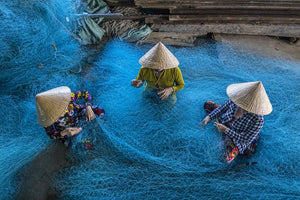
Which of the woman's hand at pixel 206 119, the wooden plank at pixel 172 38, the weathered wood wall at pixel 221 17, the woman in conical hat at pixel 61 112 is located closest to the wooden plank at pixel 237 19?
the weathered wood wall at pixel 221 17

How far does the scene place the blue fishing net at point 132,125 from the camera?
2119 mm

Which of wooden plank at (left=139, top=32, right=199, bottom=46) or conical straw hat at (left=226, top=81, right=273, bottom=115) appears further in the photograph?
wooden plank at (left=139, top=32, right=199, bottom=46)

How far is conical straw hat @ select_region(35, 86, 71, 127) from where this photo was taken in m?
1.94

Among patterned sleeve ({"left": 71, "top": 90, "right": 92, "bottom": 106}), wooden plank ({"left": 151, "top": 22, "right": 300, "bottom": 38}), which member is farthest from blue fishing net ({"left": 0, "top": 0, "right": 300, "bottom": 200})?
wooden plank ({"left": 151, "top": 22, "right": 300, "bottom": 38})

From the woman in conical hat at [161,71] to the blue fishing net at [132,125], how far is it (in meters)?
0.20

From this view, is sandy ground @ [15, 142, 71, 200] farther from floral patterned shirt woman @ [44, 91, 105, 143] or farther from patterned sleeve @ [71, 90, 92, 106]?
patterned sleeve @ [71, 90, 92, 106]

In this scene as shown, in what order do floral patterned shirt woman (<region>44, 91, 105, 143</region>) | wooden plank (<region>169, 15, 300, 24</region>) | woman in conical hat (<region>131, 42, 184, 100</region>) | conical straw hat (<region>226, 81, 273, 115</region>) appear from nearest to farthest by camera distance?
conical straw hat (<region>226, 81, 273, 115</region>) < floral patterned shirt woman (<region>44, 91, 105, 143</region>) < woman in conical hat (<region>131, 42, 184, 100</region>) < wooden plank (<region>169, 15, 300, 24</region>)

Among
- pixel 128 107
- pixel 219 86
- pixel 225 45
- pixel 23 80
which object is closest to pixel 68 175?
pixel 128 107

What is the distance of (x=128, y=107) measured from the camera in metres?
2.72

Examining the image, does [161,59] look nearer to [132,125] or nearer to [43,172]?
[132,125]

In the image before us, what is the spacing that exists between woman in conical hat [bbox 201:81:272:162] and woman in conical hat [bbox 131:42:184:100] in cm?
63

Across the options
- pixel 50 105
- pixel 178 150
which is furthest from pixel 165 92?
pixel 50 105

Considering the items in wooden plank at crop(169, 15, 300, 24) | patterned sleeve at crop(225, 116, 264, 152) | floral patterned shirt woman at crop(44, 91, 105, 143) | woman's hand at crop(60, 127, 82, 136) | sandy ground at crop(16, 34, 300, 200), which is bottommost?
sandy ground at crop(16, 34, 300, 200)

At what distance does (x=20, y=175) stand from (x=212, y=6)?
4.35 metres
